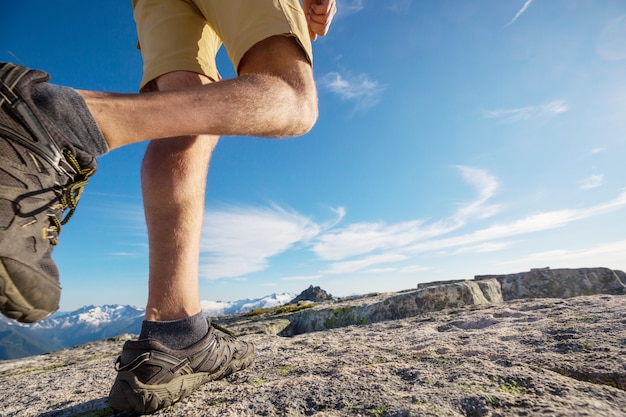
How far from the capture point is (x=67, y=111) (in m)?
1.31

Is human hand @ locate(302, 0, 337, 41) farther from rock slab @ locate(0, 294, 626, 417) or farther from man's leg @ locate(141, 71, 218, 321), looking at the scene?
rock slab @ locate(0, 294, 626, 417)

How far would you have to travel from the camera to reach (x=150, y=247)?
2.36 meters

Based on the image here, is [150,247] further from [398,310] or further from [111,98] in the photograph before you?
[398,310]

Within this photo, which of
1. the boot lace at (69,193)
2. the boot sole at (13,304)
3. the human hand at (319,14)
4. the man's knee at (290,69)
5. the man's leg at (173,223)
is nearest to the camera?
the boot sole at (13,304)

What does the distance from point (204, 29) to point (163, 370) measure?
256cm

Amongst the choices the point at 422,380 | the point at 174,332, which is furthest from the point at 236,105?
the point at 422,380

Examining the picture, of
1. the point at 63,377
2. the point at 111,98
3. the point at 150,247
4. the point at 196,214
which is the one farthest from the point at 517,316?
the point at 63,377

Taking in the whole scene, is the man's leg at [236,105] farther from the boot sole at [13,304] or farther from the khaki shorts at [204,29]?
the boot sole at [13,304]

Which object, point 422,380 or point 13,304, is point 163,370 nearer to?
point 13,304

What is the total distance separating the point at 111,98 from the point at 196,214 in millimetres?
1237

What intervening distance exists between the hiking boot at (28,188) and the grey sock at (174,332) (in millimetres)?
783

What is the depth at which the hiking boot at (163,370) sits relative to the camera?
1790 mm

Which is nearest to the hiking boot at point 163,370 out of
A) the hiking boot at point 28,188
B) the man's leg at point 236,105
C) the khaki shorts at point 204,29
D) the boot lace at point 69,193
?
the hiking boot at point 28,188

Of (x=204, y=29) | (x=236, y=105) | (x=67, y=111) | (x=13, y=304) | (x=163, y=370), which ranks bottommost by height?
(x=163, y=370)
